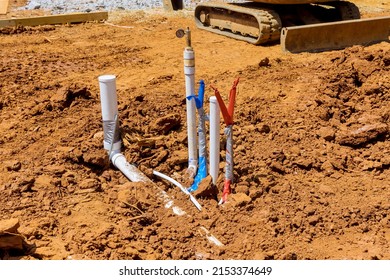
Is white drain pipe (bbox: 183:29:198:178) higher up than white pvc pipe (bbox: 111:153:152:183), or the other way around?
white drain pipe (bbox: 183:29:198:178)

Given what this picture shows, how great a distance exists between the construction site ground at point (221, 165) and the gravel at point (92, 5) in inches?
211

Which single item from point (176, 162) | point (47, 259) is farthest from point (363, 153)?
point (47, 259)

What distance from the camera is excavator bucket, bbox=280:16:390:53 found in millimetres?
8391

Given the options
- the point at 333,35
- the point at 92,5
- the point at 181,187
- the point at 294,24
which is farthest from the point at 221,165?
the point at 92,5

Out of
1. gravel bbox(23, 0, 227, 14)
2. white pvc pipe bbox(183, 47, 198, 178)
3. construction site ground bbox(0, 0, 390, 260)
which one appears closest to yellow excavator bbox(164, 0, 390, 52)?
construction site ground bbox(0, 0, 390, 260)

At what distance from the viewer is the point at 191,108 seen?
420 cm

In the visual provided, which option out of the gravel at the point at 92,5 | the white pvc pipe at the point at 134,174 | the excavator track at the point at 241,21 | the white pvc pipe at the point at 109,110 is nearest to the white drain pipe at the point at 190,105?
the white pvc pipe at the point at 134,174

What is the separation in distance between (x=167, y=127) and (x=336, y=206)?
1.83 metres

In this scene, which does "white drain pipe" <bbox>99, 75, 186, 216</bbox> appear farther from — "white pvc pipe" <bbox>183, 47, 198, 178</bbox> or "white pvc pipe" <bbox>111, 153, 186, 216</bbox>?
"white pvc pipe" <bbox>183, 47, 198, 178</bbox>

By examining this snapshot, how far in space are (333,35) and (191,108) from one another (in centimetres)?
523

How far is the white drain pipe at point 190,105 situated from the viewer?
403cm

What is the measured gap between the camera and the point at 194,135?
170 inches

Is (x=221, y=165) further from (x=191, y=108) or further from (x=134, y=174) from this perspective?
(x=134, y=174)

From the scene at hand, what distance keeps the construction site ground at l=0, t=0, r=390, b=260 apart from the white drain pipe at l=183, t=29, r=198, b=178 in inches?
8.6
